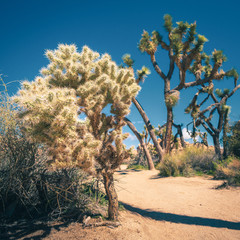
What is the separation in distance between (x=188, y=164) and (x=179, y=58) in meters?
7.54

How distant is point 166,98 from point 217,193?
337 inches

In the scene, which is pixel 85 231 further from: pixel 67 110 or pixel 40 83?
pixel 40 83

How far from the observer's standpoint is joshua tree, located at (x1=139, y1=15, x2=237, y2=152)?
471 inches

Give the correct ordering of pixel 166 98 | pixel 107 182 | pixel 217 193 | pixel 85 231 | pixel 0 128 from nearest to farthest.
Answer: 1. pixel 85 231
2. pixel 107 182
3. pixel 0 128
4. pixel 217 193
5. pixel 166 98

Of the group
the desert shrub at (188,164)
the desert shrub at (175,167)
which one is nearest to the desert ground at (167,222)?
the desert shrub at (175,167)

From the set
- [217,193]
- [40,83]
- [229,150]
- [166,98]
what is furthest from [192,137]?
[40,83]

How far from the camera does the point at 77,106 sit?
233 cm

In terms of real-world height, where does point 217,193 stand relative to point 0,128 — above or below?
below

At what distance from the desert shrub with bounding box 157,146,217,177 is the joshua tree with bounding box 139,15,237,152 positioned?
263 cm

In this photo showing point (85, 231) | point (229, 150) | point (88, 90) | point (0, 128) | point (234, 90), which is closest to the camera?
point (85, 231)

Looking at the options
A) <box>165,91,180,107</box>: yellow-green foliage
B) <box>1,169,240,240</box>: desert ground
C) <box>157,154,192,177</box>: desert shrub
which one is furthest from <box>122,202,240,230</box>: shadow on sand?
<box>165,91,180,107</box>: yellow-green foliage

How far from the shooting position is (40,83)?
2.82 metres

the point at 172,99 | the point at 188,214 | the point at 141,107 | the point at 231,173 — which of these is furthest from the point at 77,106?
the point at 141,107

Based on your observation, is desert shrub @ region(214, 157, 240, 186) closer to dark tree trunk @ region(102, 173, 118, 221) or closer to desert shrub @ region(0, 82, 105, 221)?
dark tree trunk @ region(102, 173, 118, 221)
